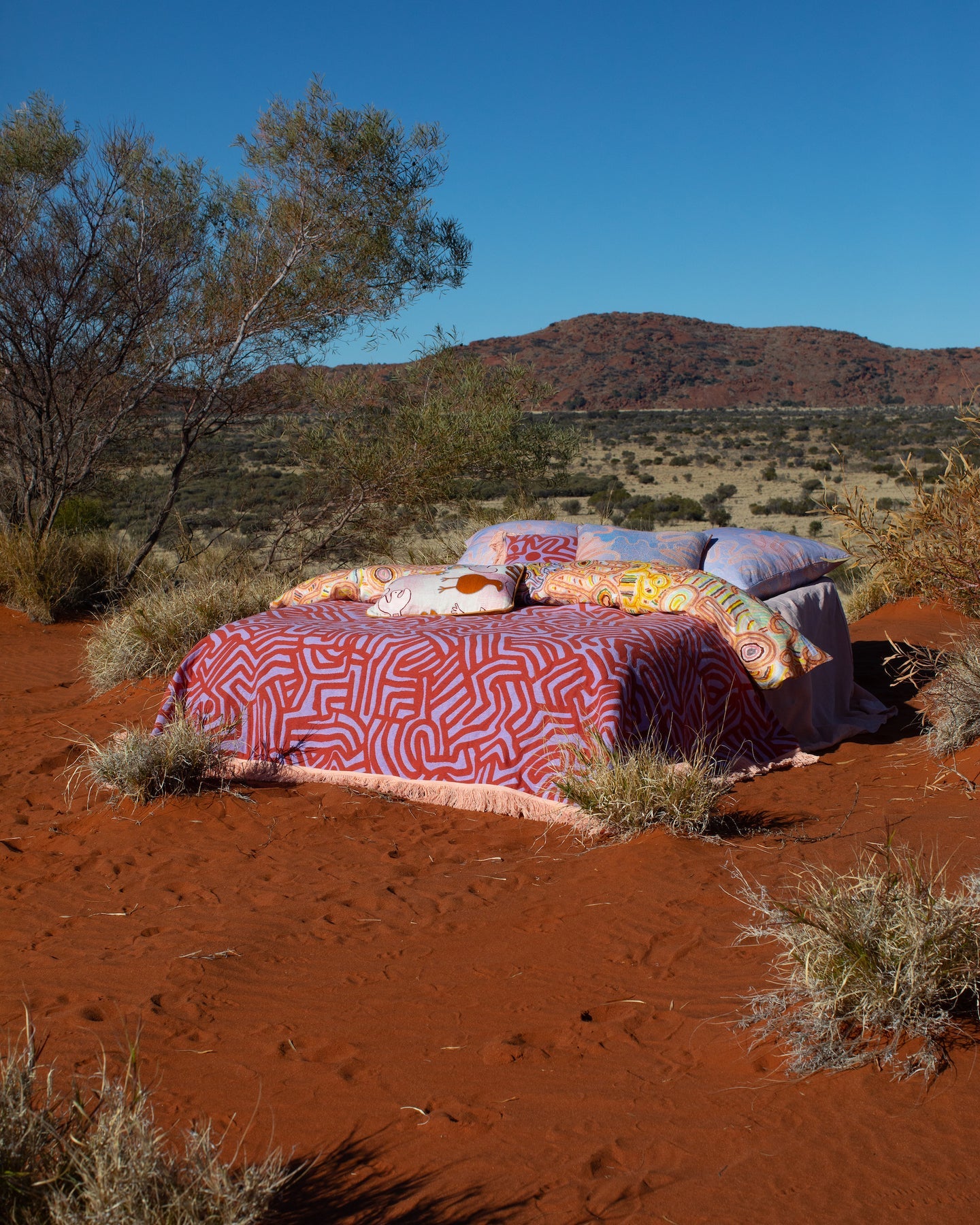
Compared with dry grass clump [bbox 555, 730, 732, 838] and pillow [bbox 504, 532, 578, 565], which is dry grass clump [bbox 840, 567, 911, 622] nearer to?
pillow [bbox 504, 532, 578, 565]

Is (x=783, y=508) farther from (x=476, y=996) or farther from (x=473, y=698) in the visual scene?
(x=476, y=996)

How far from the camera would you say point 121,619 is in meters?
8.26

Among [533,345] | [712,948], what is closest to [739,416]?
[533,345]

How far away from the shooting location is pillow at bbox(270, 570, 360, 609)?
6.74 m

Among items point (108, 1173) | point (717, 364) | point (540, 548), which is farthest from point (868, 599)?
point (717, 364)

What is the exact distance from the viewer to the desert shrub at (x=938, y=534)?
5.50 metres

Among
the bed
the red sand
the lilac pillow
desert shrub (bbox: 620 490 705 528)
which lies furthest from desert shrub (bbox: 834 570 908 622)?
desert shrub (bbox: 620 490 705 528)

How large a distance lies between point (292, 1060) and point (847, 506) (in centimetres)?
420

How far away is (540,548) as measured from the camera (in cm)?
739

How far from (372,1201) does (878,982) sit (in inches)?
51.1

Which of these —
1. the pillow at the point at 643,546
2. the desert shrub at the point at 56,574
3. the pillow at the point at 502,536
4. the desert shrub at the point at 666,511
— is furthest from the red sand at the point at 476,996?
the desert shrub at the point at 666,511

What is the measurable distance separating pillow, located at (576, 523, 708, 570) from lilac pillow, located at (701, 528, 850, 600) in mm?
110

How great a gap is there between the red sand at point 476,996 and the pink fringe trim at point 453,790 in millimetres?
82

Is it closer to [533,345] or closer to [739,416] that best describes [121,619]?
[739,416]
